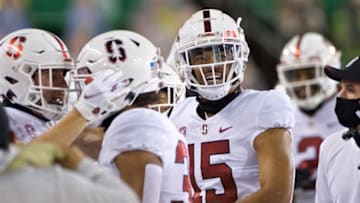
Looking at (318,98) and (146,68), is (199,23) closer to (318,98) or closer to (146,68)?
(146,68)

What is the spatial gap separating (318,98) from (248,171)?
2176 millimetres

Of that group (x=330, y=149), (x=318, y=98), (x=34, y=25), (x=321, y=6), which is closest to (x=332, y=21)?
(x=321, y=6)

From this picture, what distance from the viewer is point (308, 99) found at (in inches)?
239

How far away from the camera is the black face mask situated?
13.8 feet

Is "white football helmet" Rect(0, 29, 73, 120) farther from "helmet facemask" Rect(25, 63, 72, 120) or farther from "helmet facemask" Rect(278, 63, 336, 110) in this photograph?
"helmet facemask" Rect(278, 63, 336, 110)

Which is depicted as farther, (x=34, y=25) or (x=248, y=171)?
(x=34, y=25)

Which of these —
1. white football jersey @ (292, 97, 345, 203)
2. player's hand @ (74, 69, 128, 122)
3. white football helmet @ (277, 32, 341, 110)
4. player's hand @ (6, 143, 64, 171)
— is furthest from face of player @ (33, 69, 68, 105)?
white football helmet @ (277, 32, 341, 110)

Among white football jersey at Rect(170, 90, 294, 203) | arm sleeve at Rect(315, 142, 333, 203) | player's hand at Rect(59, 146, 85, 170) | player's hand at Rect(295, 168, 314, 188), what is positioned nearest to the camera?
player's hand at Rect(59, 146, 85, 170)

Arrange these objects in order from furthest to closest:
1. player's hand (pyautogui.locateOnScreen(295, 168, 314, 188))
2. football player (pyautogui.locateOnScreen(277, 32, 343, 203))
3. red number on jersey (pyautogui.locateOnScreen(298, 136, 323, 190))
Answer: red number on jersey (pyautogui.locateOnScreen(298, 136, 323, 190)) → football player (pyautogui.locateOnScreen(277, 32, 343, 203)) → player's hand (pyautogui.locateOnScreen(295, 168, 314, 188))

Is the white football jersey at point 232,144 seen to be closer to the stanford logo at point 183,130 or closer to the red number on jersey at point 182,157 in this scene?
the stanford logo at point 183,130

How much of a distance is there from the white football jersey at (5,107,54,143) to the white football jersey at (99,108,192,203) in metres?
0.64

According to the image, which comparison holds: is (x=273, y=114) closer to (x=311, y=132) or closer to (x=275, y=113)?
(x=275, y=113)

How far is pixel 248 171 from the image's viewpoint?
13.0 feet

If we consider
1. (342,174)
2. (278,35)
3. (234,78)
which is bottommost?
(278,35)
